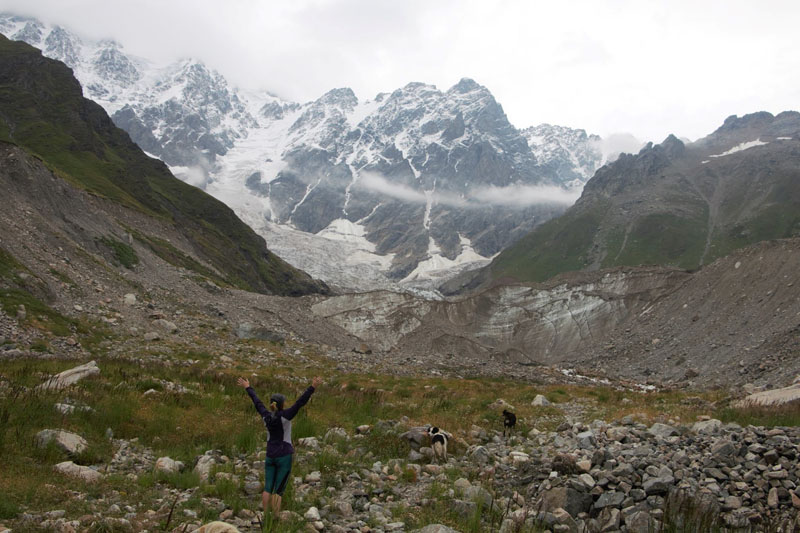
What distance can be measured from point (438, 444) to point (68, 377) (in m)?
12.5

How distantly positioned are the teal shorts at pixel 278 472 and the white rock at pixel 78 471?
11.0ft

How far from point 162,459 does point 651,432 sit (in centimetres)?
1254

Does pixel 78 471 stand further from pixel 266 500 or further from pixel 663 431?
pixel 663 431

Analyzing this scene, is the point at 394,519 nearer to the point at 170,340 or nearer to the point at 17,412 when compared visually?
the point at 17,412

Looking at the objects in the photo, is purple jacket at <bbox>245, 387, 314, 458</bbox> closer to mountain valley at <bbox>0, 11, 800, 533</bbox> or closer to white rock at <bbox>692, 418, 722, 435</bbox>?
mountain valley at <bbox>0, 11, 800, 533</bbox>

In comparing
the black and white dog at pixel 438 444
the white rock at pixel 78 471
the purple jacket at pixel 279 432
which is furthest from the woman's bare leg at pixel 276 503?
the black and white dog at pixel 438 444

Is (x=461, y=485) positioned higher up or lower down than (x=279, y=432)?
lower down

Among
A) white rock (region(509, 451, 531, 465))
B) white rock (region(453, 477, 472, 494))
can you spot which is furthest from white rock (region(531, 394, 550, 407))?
white rock (region(453, 477, 472, 494))

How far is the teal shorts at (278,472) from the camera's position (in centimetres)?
977

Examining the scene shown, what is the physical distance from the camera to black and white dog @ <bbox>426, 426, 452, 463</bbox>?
13672mm

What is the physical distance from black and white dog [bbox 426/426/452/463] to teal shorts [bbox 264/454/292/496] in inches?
197

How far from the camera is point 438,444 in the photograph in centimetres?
1387

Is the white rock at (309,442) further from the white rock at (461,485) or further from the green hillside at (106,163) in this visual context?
the green hillside at (106,163)

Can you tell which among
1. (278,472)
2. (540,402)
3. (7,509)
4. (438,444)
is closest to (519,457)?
(438,444)
